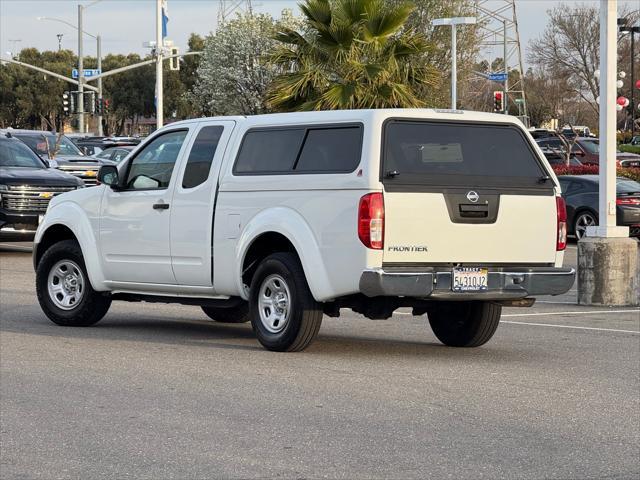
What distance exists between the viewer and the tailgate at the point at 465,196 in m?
10.5

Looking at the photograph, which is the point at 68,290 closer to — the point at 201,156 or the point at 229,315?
the point at 229,315

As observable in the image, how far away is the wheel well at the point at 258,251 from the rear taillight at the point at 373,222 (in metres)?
1.25

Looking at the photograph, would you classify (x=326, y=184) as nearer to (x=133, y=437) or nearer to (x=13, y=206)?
(x=133, y=437)

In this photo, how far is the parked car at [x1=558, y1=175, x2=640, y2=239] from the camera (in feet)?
88.3

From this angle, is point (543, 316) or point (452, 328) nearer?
point (452, 328)

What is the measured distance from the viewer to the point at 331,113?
11312mm

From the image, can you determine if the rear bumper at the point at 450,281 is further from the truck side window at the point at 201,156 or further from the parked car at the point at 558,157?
the parked car at the point at 558,157

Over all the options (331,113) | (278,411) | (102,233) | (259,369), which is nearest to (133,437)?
(278,411)

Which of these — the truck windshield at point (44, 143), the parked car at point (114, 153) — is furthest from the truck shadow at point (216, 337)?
the parked car at point (114, 153)

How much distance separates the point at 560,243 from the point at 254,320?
272cm

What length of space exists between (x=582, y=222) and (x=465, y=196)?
674 inches

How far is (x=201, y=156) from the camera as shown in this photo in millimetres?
12266

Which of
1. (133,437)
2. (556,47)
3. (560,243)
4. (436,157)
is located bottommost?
(133,437)

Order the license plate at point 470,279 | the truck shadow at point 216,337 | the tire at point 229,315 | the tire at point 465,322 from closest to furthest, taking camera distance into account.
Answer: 1. the license plate at point 470,279
2. the truck shadow at point 216,337
3. the tire at point 465,322
4. the tire at point 229,315
